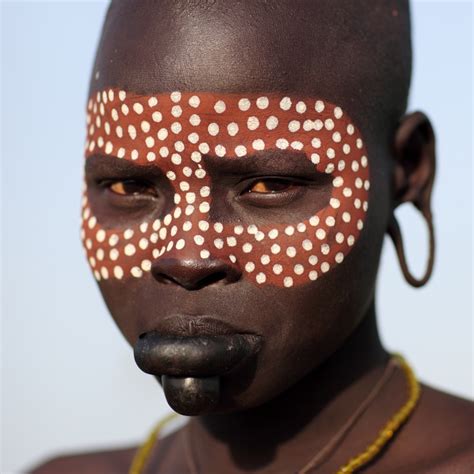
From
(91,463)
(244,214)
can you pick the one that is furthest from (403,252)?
(91,463)

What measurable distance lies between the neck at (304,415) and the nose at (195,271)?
1.77 ft

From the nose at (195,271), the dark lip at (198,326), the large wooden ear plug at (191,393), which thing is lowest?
the large wooden ear plug at (191,393)

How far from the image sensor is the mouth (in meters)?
3.02

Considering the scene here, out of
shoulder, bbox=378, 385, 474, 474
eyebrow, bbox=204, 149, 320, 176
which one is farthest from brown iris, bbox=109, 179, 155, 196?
shoulder, bbox=378, 385, 474, 474

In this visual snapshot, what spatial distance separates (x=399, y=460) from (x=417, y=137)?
3.34 feet

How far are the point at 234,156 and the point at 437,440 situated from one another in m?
1.10

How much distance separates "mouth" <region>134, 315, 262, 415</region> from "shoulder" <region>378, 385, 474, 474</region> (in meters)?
0.66

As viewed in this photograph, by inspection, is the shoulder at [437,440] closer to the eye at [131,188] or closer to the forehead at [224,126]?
the forehead at [224,126]

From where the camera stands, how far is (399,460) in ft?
11.3

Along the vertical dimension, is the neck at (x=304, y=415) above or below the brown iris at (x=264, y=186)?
below

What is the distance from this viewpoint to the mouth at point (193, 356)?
3.02 meters

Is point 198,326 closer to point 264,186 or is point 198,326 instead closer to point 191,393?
point 191,393

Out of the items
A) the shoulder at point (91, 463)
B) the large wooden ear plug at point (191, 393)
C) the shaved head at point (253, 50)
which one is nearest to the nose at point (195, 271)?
the large wooden ear plug at point (191, 393)

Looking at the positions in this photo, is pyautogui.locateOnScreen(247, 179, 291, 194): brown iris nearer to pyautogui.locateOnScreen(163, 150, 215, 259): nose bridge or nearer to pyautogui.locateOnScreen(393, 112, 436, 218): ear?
pyautogui.locateOnScreen(163, 150, 215, 259): nose bridge
